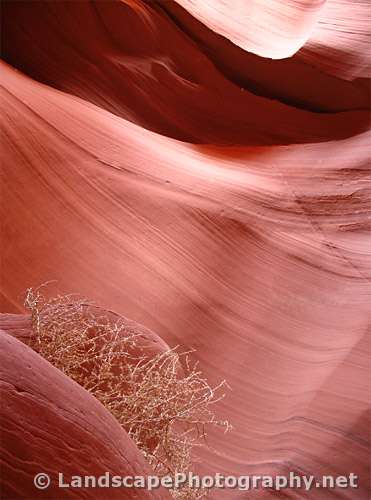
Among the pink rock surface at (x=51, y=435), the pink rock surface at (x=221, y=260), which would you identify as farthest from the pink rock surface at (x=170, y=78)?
the pink rock surface at (x=51, y=435)

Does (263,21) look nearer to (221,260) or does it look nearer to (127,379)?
(221,260)

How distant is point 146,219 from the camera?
1.93m

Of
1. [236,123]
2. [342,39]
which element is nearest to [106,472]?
[236,123]

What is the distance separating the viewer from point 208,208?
2016 millimetres

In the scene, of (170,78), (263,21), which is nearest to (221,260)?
(170,78)

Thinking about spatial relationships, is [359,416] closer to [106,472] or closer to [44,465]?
[106,472]

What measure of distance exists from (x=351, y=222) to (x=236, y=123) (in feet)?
2.53

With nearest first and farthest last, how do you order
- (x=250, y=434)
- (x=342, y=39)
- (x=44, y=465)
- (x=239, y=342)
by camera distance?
(x=44, y=465)
(x=250, y=434)
(x=239, y=342)
(x=342, y=39)

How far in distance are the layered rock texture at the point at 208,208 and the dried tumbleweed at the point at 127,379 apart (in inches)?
3.0

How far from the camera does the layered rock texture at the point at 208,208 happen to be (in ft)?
4.76

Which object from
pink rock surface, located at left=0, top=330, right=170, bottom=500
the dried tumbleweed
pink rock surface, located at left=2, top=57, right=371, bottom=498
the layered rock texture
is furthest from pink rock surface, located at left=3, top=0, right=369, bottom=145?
pink rock surface, located at left=0, top=330, right=170, bottom=500

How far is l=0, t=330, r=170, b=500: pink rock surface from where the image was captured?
0.84 m

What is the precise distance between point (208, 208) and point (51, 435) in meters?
1.22

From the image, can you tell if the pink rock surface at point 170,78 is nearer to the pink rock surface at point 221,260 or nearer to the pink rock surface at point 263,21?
the pink rock surface at point 263,21
